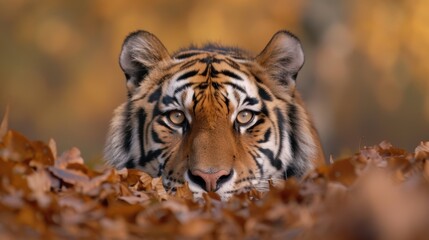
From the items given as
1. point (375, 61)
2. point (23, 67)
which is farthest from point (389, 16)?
point (23, 67)

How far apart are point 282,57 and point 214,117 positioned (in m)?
0.91

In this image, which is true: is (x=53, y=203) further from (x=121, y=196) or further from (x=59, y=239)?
(x=121, y=196)

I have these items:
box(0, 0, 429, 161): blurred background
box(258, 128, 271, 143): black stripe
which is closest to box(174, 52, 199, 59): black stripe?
box(258, 128, 271, 143): black stripe

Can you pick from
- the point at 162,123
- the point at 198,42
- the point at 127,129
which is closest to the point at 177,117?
the point at 162,123

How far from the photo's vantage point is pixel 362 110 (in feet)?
83.5

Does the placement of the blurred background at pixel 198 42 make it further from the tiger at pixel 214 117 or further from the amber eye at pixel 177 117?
the amber eye at pixel 177 117

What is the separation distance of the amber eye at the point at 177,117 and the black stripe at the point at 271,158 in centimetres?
55

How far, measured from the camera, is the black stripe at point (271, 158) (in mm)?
6867

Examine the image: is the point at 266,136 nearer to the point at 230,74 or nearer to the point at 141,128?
the point at 230,74

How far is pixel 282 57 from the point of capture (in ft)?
23.8

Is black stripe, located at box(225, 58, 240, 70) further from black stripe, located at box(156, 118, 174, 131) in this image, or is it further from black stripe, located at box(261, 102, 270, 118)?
black stripe, located at box(156, 118, 174, 131)

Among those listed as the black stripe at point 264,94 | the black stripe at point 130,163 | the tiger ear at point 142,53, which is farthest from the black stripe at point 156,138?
the black stripe at point 264,94

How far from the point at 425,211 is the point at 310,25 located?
16675mm

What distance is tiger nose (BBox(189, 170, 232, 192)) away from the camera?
19.9ft
